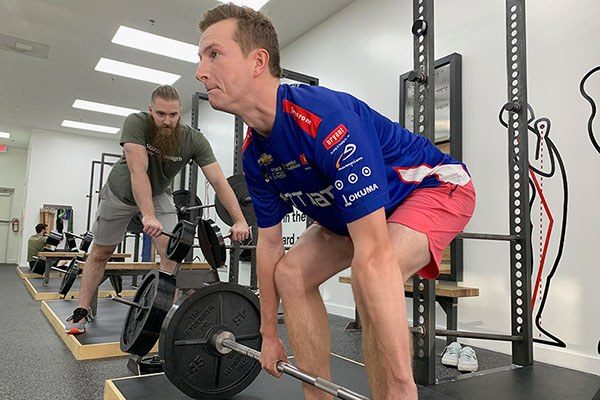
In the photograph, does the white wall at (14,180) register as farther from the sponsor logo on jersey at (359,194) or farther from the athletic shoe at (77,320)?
the sponsor logo on jersey at (359,194)

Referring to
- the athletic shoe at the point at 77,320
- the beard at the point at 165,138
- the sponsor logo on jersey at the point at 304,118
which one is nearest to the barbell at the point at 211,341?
the sponsor logo on jersey at the point at 304,118

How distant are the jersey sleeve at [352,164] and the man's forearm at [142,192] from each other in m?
1.45

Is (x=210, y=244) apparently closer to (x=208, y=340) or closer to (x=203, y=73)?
(x=208, y=340)

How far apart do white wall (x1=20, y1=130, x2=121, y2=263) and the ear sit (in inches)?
386

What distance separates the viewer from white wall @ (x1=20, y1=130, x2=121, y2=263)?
30.6 feet

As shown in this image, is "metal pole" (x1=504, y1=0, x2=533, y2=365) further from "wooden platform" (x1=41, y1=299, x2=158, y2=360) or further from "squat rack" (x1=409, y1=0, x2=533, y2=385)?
"wooden platform" (x1=41, y1=299, x2=158, y2=360)

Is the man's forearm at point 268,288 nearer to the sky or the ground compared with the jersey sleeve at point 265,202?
nearer to the ground

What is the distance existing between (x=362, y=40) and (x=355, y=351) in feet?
8.92

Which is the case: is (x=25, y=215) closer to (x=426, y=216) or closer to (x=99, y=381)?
(x=99, y=381)

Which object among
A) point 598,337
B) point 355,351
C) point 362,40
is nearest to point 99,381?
point 355,351

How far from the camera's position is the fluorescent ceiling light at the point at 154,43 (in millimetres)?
4906

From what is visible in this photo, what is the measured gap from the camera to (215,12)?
110 centimetres

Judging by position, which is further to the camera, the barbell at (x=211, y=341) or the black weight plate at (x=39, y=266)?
the black weight plate at (x=39, y=266)

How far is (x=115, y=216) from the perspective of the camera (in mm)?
2463
